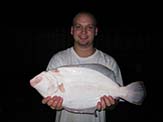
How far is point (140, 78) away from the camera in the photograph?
6.84 m

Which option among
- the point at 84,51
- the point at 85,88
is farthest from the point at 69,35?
the point at 85,88

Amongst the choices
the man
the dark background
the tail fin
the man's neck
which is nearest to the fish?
the tail fin

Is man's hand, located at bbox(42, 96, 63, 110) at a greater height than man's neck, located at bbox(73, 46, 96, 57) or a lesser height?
lesser

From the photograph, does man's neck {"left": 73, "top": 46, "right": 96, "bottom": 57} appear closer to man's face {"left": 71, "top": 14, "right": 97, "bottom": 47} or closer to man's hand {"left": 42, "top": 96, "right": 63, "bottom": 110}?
man's face {"left": 71, "top": 14, "right": 97, "bottom": 47}

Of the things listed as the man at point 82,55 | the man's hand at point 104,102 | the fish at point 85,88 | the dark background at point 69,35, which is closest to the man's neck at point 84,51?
the man at point 82,55

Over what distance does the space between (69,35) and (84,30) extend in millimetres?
5750

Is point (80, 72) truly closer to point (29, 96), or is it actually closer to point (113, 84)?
point (113, 84)

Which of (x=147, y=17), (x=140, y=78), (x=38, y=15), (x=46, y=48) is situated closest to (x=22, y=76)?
(x=46, y=48)

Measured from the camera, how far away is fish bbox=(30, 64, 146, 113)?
207 cm

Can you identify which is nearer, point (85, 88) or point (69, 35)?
point (85, 88)

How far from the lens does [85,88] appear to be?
2.12 metres

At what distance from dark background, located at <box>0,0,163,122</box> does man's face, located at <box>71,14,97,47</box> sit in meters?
4.31

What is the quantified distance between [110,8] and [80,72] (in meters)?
6.11

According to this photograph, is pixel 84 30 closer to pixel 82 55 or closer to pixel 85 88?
pixel 82 55
